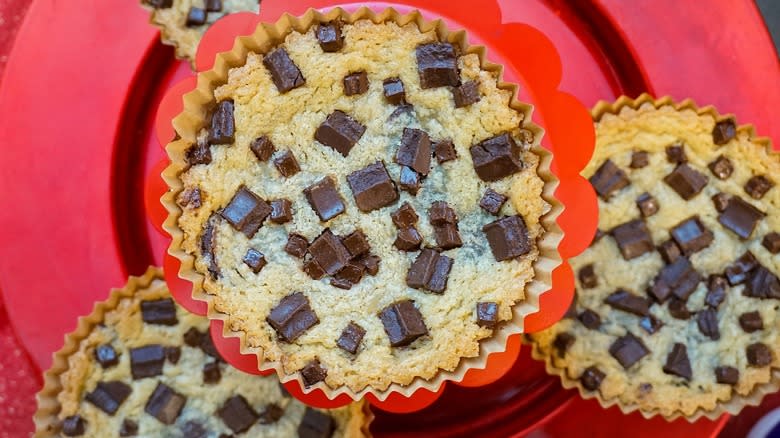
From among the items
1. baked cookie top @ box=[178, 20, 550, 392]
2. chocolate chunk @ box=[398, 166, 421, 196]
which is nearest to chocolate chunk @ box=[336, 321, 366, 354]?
baked cookie top @ box=[178, 20, 550, 392]

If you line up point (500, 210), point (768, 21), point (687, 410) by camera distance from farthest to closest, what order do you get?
A: point (768, 21)
point (687, 410)
point (500, 210)

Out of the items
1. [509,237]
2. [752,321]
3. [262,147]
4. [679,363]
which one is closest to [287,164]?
[262,147]

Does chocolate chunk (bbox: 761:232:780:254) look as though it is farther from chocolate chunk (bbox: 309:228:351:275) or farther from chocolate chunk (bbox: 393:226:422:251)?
chocolate chunk (bbox: 309:228:351:275)

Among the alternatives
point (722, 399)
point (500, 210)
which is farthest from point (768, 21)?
point (500, 210)

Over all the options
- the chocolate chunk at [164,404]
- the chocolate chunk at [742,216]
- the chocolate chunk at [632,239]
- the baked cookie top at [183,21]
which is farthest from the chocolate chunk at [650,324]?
the baked cookie top at [183,21]

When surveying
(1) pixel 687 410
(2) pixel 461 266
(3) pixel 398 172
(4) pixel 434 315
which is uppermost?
(3) pixel 398 172

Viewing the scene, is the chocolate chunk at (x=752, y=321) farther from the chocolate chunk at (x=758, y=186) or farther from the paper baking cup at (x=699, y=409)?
the chocolate chunk at (x=758, y=186)

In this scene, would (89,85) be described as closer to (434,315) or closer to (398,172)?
(398,172)
